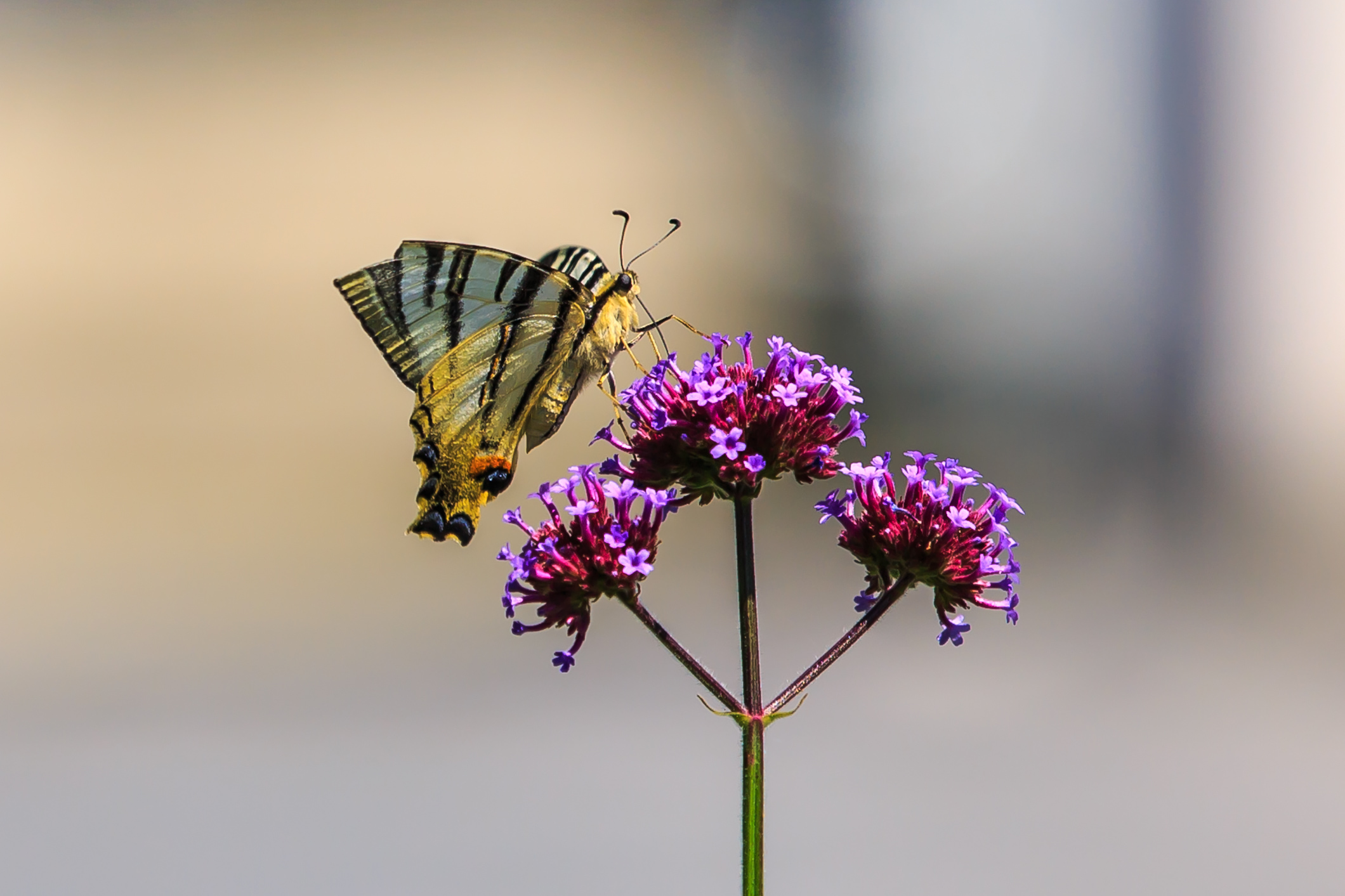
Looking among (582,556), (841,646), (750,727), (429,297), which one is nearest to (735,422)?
(582,556)

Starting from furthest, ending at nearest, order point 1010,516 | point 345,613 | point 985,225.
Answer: point 985,225
point 1010,516
point 345,613

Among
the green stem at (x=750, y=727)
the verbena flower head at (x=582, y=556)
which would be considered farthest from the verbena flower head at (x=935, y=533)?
the verbena flower head at (x=582, y=556)

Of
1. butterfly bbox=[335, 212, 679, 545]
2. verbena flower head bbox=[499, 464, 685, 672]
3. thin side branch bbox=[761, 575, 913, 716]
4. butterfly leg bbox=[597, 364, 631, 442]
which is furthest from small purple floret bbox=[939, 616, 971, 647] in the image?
butterfly bbox=[335, 212, 679, 545]

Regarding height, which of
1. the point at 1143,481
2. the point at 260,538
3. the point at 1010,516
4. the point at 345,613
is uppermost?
the point at 1143,481

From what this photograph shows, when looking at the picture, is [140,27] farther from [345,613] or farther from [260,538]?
[345,613]

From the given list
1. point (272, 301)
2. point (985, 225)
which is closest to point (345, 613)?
point (272, 301)

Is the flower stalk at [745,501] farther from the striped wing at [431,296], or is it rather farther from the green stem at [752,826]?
the striped wing at [431,296]

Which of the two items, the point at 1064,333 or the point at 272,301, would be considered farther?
the point at 1064,333
